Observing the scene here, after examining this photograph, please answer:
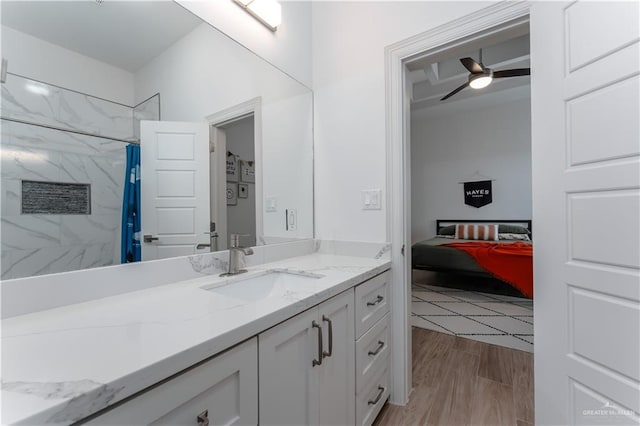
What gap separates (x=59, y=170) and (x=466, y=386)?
2.30 m

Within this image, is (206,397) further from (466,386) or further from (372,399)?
(466,386)

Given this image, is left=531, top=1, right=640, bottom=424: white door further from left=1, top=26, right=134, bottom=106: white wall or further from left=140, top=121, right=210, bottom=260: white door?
left=1, top=26, right=134, bottom=106: white wall

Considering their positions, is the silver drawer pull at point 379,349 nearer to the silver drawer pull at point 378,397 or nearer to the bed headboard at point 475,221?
the silver drawer pull at point 378,397

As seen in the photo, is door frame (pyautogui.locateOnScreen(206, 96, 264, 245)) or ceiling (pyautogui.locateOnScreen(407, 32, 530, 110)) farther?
ceiling (pyautogui.locateOnScreen(407, 32, 530, 110))

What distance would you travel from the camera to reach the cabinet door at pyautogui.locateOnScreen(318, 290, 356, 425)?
98 centimetres

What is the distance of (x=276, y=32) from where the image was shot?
1670 millimetres

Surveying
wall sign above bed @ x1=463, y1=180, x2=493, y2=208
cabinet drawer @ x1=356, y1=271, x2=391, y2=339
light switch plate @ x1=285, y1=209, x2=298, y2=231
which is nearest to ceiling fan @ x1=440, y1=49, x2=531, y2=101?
light switch plate @ x1=285, y1=209, x2=298, y2=231

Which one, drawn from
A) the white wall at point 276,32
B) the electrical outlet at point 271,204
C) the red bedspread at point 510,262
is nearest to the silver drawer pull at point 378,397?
the electrical outlet at point 271,204

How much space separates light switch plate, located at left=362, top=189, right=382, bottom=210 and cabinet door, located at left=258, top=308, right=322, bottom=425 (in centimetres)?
87

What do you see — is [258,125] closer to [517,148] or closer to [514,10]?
[514,10]

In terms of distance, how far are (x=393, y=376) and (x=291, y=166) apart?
4.69ft

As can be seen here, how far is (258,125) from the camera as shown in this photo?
1.61 metres

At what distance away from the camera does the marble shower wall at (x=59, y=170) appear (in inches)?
29.7

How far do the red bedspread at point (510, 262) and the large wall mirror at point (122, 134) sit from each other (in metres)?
3.02
